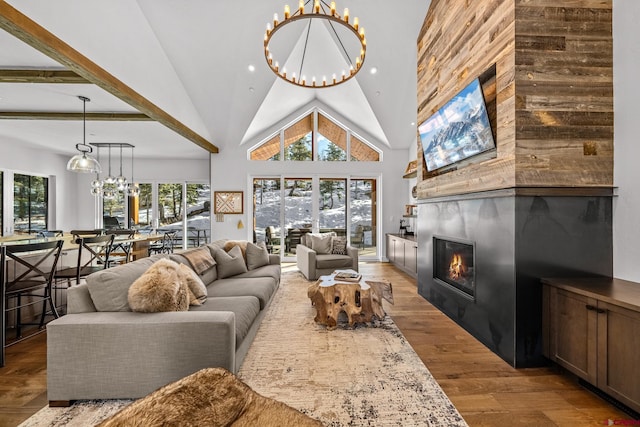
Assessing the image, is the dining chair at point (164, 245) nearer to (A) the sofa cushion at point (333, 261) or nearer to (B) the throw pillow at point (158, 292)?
(A) the sofa cushion at point (333, 261)

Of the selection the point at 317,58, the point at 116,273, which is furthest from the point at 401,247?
the point at 116,273

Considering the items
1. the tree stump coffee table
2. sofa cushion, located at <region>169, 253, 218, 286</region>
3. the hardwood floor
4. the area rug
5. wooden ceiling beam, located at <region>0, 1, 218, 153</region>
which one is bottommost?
the hardwood floor

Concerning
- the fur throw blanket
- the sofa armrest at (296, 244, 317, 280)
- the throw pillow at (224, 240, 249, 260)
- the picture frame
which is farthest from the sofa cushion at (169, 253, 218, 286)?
the picture frame

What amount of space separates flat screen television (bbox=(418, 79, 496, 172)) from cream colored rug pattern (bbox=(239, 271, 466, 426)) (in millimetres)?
2014

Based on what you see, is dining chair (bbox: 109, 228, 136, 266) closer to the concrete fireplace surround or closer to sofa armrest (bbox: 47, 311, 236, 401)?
→ sofa armrest (bbox: 47, 311, 236, 401)

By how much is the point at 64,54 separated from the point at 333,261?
431 centimetres

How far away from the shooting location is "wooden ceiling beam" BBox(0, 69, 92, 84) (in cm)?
331

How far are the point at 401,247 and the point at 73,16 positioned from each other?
5802 mm

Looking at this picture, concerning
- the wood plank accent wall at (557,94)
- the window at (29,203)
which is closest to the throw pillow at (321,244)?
the wood plank accent wall at (557,94)

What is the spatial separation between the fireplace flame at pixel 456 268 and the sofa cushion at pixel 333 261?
6.75 ft

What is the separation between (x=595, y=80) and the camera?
244 cm

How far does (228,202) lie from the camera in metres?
7.16

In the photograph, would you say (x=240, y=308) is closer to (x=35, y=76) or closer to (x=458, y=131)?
(x=458, y=131)

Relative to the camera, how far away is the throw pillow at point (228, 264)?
3762 millimetres
